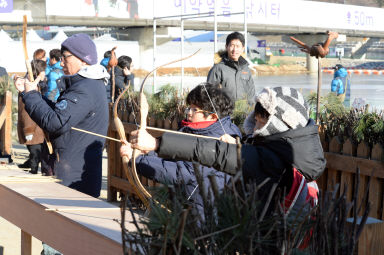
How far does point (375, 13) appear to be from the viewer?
43.4 meters

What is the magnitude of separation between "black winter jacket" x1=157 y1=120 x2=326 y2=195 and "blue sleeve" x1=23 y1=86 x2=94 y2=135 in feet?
4.60

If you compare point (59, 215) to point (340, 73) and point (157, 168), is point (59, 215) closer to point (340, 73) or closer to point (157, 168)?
point (157, 168)

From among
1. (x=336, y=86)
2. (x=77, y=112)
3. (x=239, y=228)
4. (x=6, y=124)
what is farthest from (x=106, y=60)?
(x=239, y=228)

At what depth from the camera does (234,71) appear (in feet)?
19.8

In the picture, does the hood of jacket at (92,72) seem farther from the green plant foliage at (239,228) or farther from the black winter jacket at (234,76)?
the black winter jacket at (234,76)

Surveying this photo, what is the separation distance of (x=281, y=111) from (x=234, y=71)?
3660 mm

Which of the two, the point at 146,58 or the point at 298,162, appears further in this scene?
the point at 146,58

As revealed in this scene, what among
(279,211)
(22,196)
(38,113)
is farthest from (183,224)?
(38,113)

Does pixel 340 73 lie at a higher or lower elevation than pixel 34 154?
higher

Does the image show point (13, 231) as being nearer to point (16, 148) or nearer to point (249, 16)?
point (16, 148)

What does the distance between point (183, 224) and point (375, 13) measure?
4460 cm

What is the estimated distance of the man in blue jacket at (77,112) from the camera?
352 cm

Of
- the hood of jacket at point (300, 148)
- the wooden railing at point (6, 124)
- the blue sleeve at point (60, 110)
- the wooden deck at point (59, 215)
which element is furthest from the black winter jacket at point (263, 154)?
the wooden railing at point (6, 124)

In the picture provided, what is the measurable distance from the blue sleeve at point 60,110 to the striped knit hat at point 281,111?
56.0 inches
